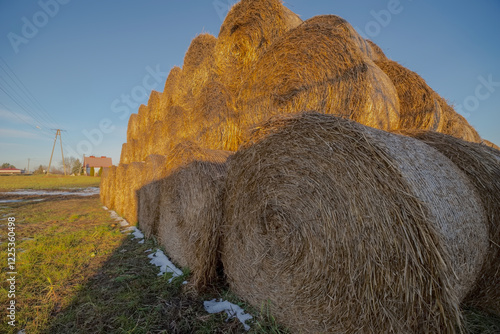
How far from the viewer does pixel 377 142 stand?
135 cm

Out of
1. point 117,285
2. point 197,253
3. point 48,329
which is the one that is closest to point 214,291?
point 197,253

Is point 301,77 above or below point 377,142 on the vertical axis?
above

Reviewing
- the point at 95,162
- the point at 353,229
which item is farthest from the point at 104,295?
the point at 95,162

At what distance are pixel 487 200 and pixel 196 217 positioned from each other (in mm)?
2773

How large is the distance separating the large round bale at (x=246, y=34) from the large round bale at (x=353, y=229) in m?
2.14

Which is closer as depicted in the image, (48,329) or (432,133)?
(48,329)

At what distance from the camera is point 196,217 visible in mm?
2842

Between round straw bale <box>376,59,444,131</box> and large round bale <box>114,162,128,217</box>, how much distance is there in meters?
6.74

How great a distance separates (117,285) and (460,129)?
17.6 feet

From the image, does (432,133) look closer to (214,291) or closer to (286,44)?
(286,44)

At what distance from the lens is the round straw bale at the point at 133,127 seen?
10.8m

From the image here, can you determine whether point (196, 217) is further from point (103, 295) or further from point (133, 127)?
point (133, 127)

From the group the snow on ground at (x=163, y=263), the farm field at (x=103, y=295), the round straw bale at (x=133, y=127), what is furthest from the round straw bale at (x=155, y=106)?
the snow on ground at (x=163, y=263)

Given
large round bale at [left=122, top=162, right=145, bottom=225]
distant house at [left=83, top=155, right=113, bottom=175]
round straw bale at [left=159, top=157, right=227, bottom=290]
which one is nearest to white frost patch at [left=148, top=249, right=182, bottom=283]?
round straw bale at [left=159, top=157, right=227, bottom=290]
